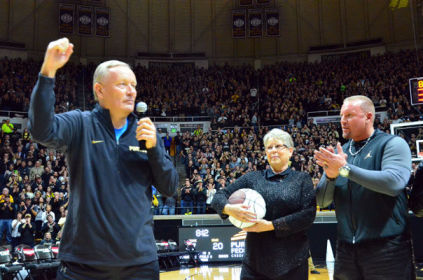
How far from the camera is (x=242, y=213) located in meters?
3.46

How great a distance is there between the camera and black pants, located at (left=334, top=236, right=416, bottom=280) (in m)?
3.26

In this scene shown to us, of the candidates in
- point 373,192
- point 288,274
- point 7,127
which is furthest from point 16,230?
point 373,192

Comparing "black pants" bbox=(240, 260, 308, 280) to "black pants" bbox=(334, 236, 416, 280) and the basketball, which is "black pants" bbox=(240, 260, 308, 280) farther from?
the basketball

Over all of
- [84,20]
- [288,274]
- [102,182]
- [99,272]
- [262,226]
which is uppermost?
[84,20]

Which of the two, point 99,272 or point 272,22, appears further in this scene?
point 272,22

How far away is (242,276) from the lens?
363 cm

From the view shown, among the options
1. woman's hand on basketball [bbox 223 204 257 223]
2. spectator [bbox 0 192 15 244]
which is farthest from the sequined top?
spectator [bbox 0 192 15 244]

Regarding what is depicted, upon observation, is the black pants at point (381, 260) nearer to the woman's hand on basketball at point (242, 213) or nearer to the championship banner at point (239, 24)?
the woman's hand on basketball at point (242, 213)

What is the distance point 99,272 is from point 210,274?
9.79 meters

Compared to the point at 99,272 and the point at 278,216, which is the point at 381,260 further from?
the point at 99,272

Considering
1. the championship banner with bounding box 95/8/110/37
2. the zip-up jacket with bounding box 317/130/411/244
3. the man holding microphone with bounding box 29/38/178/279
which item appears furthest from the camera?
the championship banner with bounding box 95/8/110/37

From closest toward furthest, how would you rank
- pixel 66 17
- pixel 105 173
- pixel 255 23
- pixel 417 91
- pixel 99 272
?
pixel 99 272, pixel 105 173, pixel 417 91, pixel 66 17, pixel 255 23

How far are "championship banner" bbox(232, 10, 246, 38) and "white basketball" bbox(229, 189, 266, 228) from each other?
27623mm

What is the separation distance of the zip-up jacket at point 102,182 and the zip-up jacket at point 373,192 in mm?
1466
